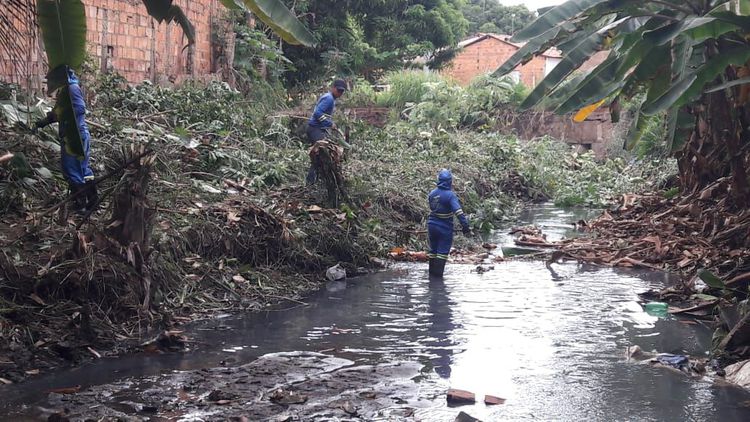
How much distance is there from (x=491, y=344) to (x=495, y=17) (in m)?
57.2

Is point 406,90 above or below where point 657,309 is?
above

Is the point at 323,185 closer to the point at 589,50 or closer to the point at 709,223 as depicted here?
the point at 589,50

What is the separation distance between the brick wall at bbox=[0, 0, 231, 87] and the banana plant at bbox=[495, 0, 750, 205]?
257 inches

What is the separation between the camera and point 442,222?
11789 millimetres

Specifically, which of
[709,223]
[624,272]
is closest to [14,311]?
[624,272]

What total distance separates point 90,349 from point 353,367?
234 centimetres

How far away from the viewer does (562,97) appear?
40.7 feet

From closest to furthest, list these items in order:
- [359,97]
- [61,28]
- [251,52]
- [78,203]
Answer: [61,28] → [78,203] → [251,52] → [359,97]

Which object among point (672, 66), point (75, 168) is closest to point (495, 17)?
point (672, 66)

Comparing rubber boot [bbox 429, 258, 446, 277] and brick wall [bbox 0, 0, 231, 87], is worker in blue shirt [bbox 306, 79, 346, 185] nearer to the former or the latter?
brick wall [bbox 0, 0, 231, 87]

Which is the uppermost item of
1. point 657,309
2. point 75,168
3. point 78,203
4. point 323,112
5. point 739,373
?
point 323,112

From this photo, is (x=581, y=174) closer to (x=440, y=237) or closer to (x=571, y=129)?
(x=571, y=129)

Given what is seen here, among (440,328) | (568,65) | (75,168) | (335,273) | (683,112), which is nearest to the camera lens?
(440,328)

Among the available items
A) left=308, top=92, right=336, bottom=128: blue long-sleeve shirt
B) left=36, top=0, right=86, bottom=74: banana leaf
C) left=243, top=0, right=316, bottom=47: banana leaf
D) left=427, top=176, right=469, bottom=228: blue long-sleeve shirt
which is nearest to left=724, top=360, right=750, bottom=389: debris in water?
left=243, top=0, right=316, bottom=47: banana leaf
